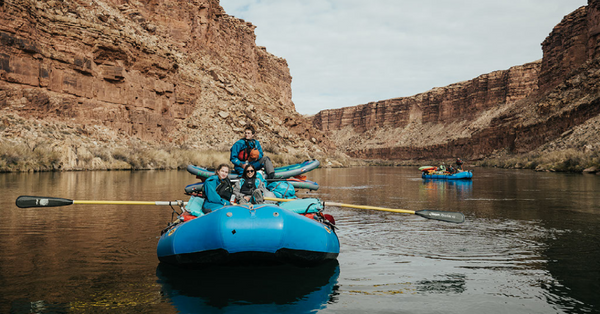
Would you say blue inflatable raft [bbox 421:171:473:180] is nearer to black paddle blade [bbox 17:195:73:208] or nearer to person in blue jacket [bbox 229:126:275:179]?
person in blue jacket [bbox 229:126:275:179]

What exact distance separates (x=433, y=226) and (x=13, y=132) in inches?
1204

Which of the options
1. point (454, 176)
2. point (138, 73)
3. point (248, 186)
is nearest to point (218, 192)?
point (248, 186)

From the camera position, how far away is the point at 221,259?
584 cm

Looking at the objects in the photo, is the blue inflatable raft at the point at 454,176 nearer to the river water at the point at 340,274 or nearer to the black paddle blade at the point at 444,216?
the river water at the point at 340,274

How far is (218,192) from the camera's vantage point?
7152 millimetres

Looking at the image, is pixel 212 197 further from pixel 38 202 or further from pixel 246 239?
pixel 38 202

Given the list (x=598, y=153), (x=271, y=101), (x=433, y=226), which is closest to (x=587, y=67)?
(x=598, y=153)

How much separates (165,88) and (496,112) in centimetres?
8924

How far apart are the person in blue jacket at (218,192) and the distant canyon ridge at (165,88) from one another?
981 inches

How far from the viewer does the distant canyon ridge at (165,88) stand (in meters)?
33.9

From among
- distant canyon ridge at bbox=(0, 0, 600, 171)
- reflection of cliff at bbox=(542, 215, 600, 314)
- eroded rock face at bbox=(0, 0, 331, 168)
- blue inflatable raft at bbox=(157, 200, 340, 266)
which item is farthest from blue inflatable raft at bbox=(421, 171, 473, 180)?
eroded rock face at bbox=(0, 0, 331, 168)

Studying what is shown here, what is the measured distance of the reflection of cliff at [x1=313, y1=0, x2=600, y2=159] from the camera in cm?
6084

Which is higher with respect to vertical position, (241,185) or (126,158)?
(126,158)

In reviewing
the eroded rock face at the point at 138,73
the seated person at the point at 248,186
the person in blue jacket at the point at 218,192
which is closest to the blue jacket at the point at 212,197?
the person in blue jacket at the point at 218,192
